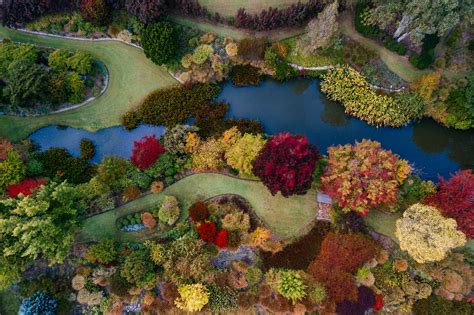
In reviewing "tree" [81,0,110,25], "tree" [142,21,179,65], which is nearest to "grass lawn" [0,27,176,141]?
"tree" [81,0,110,25]

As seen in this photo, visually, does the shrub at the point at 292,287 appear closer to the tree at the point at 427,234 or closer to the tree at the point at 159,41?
the tree at the point at 427,234

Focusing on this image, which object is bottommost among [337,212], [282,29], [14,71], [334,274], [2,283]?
[2,283]

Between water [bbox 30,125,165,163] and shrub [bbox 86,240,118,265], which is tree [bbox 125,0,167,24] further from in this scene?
shrub [bbox 86,240,118,265]

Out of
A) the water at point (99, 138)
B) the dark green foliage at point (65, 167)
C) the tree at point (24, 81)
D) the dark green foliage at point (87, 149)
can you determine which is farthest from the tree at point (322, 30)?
the tree at point (24, 81)

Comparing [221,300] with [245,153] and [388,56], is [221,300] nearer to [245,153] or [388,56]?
[245,153]

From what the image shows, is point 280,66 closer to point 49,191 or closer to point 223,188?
point 223,188

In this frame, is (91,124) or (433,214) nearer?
(433,214)

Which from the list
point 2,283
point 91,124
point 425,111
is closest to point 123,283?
point 2,283
